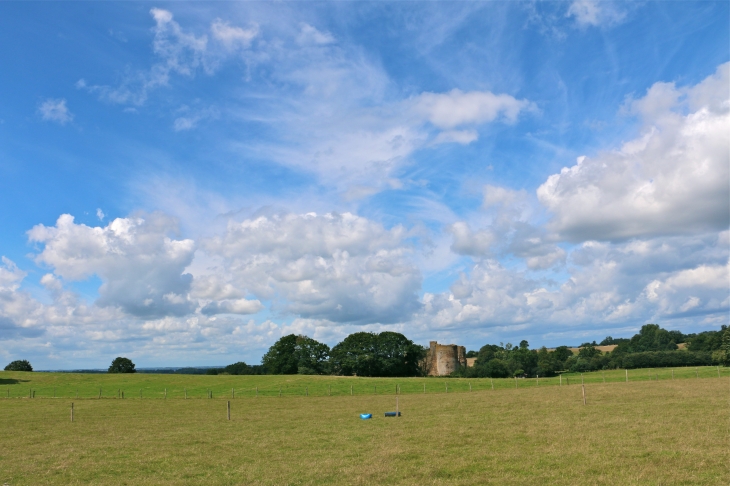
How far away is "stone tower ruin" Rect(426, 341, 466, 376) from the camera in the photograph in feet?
445

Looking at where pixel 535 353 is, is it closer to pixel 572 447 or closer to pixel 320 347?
pixel 320 347

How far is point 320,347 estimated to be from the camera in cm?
13950

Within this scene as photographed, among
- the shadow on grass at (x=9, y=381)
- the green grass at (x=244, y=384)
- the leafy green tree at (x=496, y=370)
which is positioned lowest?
the leafy green tree at (x=496, y=370)

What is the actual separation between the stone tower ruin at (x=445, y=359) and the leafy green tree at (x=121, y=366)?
277 feet

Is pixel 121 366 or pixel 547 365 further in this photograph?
pixel 121 366

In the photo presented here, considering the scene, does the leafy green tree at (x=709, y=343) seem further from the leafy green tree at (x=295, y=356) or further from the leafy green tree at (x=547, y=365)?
the leafy green tree at (x=295, y=356)

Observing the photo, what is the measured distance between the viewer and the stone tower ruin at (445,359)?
135500mm

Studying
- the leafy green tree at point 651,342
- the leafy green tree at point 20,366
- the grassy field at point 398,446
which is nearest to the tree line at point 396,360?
the leafy green tree at point 20,366

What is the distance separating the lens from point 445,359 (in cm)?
13650

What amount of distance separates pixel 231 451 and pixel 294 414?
18.6 metres

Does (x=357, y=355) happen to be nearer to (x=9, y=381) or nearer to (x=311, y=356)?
(x=311, y=356)

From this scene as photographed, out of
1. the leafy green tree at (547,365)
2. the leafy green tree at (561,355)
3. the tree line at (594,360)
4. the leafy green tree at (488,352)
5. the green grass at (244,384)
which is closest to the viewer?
the green grass at (244,384)

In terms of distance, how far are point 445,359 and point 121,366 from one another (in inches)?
3524


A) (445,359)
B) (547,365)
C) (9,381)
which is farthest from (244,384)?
(547,365)
